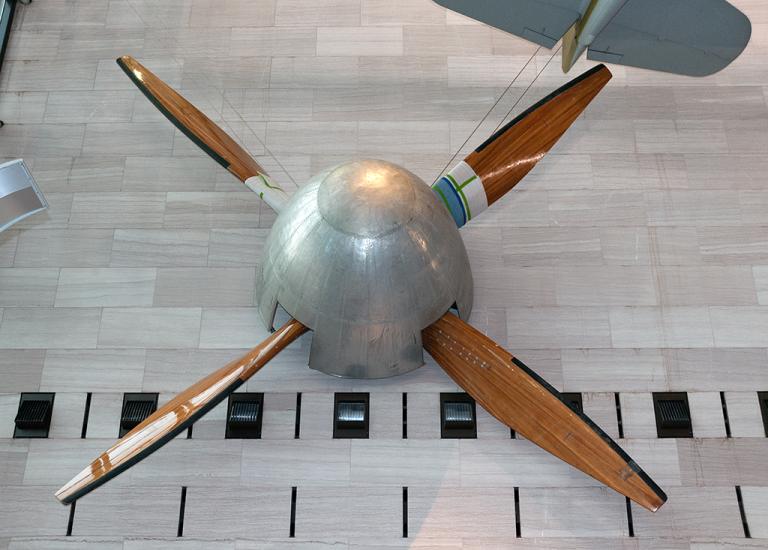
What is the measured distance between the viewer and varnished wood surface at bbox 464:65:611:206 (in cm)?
589

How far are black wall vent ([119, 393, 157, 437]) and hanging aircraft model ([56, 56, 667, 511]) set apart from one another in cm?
124

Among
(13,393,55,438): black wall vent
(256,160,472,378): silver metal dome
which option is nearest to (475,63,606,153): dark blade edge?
(256,160,472,378): silver metal dome

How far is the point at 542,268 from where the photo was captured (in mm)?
6648

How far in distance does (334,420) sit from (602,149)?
137 inches

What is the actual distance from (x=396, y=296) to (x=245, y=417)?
1.78 meters

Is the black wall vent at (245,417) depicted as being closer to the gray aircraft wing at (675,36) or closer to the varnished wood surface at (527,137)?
the varnished wood surface at (527,137)

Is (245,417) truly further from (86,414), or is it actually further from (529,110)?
(529,110)

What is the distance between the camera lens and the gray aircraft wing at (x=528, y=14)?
6.03 m

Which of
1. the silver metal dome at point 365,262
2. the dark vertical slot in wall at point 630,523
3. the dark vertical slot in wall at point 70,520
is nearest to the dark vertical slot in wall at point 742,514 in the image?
the dark vertical slot in wall at point 630,523

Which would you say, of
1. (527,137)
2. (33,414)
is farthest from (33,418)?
(527,137)

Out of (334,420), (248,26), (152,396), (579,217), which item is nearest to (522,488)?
(334,420)

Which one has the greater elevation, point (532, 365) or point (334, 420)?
point (532, 365)

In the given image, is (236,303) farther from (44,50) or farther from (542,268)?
(44,50)

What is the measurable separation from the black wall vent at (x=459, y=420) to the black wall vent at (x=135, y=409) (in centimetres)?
235
